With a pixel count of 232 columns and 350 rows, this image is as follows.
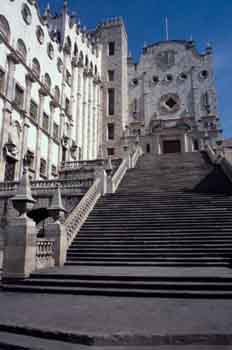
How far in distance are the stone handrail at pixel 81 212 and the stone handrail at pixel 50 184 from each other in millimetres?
1505

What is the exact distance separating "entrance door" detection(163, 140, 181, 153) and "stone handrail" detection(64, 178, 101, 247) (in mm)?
24056

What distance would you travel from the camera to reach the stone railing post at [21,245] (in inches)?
348

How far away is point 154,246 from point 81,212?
4229mm

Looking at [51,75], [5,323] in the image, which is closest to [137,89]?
[51,75]

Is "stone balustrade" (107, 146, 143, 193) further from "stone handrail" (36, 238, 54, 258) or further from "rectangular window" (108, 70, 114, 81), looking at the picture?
"rectangular window" (108, 70, 114, 81)

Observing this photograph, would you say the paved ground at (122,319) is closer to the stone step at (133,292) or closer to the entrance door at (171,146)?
the stone step at (133,292)

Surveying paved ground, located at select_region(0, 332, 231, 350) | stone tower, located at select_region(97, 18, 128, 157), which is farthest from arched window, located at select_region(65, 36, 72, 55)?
paved ground, located at select_region(0, 332, 231, 350)

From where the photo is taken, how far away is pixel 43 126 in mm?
29844

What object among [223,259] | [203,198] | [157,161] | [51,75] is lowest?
[223,259]

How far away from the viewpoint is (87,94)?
40.6 m

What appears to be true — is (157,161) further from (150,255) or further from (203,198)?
(150,255)

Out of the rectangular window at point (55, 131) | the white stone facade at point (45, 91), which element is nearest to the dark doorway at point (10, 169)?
the white stone facade at point (45, 91)

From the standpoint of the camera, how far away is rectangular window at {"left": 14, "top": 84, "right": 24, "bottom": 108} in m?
25.6

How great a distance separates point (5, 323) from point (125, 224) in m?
8.30
